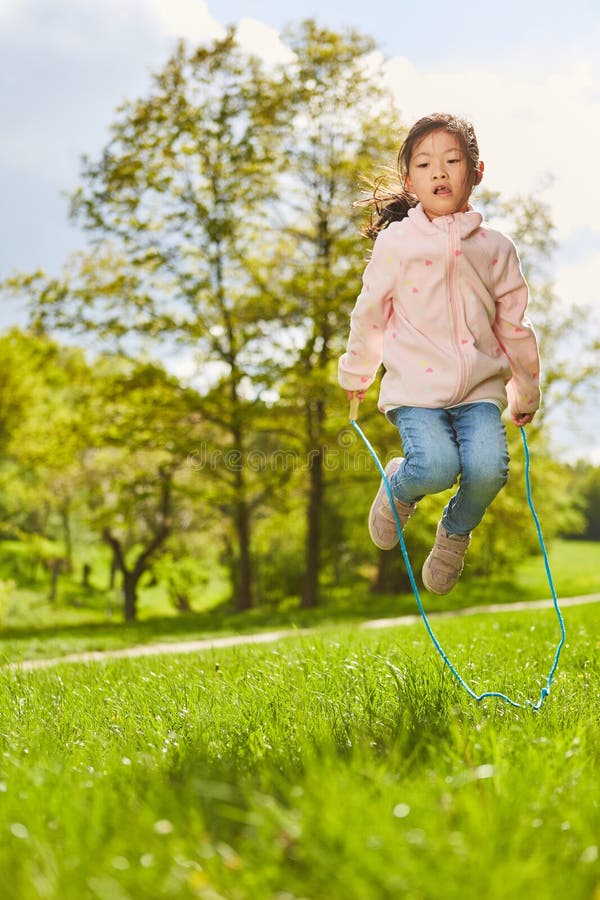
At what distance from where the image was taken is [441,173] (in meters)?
3.66

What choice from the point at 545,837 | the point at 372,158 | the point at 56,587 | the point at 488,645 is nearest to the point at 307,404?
the point at 372,158

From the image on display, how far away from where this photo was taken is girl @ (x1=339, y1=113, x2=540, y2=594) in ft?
11.8

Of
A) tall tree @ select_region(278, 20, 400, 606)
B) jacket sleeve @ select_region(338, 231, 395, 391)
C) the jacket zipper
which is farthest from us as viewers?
tall tree @ select_region(278, 20, 400, 606)

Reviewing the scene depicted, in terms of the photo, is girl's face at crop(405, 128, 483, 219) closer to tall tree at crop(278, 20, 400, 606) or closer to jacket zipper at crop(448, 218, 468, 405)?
jacket zipper at crop(448, 218, 468, 405)

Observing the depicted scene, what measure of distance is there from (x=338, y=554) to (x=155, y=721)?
2661 cm

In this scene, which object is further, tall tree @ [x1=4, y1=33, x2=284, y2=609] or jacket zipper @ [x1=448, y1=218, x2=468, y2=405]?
tall tree @ [x1=4, y1=33, x2=284, y2=609]

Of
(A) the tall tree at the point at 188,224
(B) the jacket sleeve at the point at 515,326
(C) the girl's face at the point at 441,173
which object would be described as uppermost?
(A) the tall tree at the point at 188,224

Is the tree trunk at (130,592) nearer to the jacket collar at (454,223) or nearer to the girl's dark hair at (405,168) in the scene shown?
the girl's dark hair at (405,168)

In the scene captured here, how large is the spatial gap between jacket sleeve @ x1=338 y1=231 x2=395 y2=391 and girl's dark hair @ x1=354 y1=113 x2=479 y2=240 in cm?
35

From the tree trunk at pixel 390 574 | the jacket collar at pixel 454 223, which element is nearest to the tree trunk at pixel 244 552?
the tree trunk at pixel 390 574

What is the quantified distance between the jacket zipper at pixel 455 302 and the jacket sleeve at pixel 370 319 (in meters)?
0.26

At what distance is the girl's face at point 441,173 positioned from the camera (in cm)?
363

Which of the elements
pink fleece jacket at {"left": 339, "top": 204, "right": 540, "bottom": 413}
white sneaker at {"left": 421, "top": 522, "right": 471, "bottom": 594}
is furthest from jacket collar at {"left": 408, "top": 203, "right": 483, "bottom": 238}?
white sneaker at {"left": 421, "top": 522, "right": 471, "bottom": 594}

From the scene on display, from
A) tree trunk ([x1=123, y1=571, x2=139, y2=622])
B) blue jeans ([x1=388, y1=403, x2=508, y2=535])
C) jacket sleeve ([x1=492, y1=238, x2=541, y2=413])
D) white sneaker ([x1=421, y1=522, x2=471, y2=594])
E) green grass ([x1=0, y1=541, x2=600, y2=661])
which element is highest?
jacket sleeve ([x1=492, y1=238, x2=541, y2=413])
